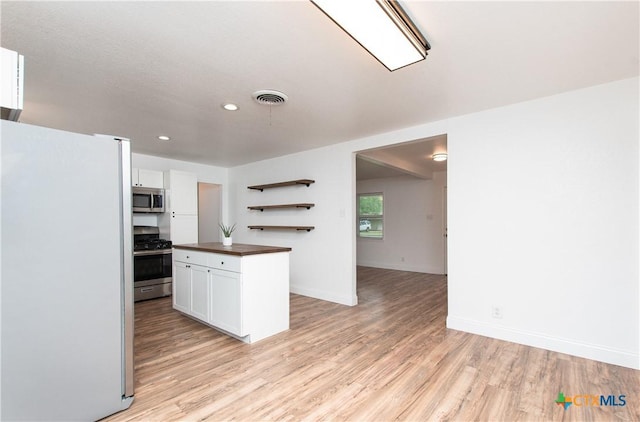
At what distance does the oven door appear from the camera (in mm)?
4574

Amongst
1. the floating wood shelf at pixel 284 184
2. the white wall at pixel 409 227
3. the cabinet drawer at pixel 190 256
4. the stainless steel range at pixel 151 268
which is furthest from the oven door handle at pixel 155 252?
the white wall at pixel 409 227

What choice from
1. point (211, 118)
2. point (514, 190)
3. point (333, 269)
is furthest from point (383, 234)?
point (211, 118)

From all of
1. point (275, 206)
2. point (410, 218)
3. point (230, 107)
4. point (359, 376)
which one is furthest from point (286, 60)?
point (410, 218)

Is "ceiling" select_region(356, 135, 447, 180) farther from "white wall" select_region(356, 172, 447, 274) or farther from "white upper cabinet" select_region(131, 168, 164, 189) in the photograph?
"white upper cabinet" select_region(131, 168, 164, 189)

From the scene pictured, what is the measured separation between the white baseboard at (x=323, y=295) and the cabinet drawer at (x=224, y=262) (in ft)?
6.68

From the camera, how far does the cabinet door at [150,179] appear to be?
16.2ft

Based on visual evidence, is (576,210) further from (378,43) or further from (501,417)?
(378,43)

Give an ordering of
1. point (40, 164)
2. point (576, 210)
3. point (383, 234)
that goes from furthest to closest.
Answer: point (383, 234)
point (576, 210)
point (40, 164)

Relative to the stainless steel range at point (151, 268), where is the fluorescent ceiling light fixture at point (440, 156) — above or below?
above

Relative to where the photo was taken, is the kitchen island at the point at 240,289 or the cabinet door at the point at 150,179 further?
the cabinet door at the point at 150,179

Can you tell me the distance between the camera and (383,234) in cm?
798

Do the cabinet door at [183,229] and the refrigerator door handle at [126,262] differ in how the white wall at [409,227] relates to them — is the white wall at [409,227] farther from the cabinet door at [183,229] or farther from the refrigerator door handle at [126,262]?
the refrigerator door handle at [126,262]

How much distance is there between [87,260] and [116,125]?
2.59m

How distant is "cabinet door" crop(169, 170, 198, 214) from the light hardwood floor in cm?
219
